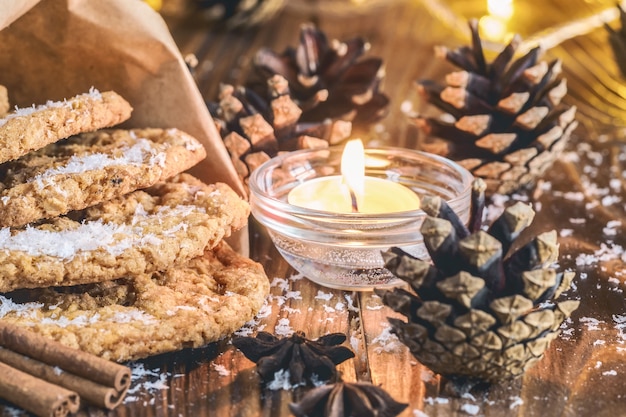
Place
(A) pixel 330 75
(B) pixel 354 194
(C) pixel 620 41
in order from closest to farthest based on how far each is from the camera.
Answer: (B) pixel 354 194
(A) pixel 330 75
(C) pixel 620 41

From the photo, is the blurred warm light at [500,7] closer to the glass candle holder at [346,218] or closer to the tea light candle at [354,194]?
the glass candle holder at [346,218]

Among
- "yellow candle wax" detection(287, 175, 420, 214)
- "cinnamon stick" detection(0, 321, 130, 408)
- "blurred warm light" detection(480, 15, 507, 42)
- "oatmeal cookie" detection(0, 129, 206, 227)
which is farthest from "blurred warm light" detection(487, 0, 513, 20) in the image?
"cinnamon stick" detection(0, 321, 130, 408)

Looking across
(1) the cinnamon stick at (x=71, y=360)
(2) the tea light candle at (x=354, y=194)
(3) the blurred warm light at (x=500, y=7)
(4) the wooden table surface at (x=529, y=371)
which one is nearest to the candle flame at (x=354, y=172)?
(2) the tea light candle at (x=354, y=194)

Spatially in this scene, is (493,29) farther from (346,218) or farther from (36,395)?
(36,395)

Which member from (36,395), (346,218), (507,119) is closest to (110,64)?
(346,218)

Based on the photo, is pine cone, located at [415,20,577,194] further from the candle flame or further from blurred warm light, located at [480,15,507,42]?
blurred warm light, located at [480,15,507,42]

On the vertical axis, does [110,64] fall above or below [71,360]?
above

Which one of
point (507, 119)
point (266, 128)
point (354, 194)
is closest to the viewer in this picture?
point (354, 194)
